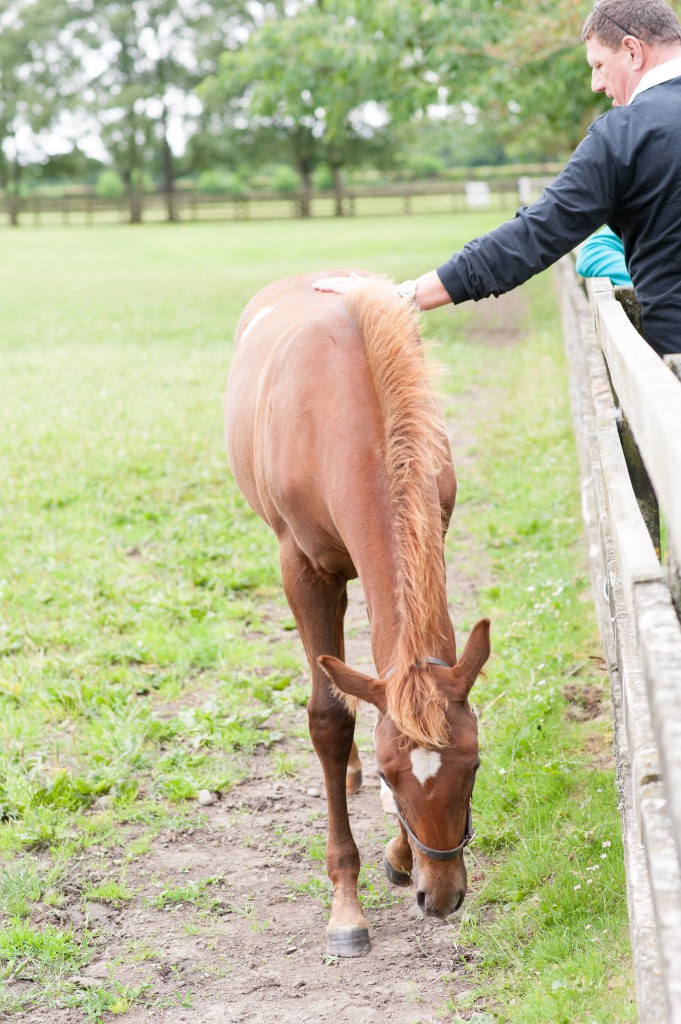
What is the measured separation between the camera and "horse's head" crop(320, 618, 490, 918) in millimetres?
2537

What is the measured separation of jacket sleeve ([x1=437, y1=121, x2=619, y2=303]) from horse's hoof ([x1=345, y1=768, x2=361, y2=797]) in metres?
1.93

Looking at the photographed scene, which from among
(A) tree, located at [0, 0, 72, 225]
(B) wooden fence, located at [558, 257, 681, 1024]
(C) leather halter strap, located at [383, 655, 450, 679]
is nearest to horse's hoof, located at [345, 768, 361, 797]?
(B) wooden fence, located at [558, 257, 681, 1024]

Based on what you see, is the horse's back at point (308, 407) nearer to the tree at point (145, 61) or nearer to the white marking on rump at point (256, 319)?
the white marking on rump at point (256, 319)

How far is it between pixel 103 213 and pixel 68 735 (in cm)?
5103

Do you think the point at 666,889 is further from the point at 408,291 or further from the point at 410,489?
the point at 408,291

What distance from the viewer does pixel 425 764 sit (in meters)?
Result: 2.53

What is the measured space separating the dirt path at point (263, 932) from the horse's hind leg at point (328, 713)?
0.17 meters

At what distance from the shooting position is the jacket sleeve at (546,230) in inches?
117

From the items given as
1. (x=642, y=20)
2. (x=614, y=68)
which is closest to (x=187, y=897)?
(x=614, y=68)

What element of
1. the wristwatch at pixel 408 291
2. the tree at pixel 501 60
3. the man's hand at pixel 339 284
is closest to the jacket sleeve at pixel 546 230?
the wristwatch at pixel 408 291

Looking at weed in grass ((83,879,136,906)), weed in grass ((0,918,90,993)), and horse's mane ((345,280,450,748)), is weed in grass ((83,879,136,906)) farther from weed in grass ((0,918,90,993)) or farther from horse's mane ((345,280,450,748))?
horse's mane ((345,280,450,748))

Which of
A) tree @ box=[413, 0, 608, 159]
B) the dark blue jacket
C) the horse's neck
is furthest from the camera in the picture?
tree @ box=[413, 0, 608, 159]

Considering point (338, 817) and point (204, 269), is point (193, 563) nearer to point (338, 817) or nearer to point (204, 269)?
point (338, 817)

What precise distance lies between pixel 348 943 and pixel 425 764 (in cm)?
101
